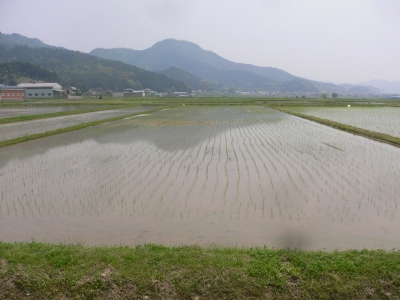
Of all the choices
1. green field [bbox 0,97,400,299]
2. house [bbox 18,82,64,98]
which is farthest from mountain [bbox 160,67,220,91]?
green field [bbox 0,97,400,299]

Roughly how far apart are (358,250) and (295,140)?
956cm

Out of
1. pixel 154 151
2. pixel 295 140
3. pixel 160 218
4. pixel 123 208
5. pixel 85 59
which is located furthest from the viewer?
pixel 85 59

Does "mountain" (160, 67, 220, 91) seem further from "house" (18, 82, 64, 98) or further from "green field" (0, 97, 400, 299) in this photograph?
"green field" (0, 97, 400, 299)

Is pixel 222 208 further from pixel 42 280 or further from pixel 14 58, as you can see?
pixel 14 58

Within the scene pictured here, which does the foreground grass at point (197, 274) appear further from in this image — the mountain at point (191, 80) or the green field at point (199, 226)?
the mountain at point (191, 80)

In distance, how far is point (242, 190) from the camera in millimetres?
6461

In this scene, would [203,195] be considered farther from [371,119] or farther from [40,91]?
[40,91]

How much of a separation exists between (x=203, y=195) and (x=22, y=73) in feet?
287

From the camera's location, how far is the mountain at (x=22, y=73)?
246 feet

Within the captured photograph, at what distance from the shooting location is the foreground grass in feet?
10.6

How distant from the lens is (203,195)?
20.2 feet

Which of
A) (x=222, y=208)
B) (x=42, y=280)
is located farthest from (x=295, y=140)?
(x=42, y=280)

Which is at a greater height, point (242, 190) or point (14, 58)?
point (14, 58)

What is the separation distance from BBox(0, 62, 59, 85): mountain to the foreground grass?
82.4m
